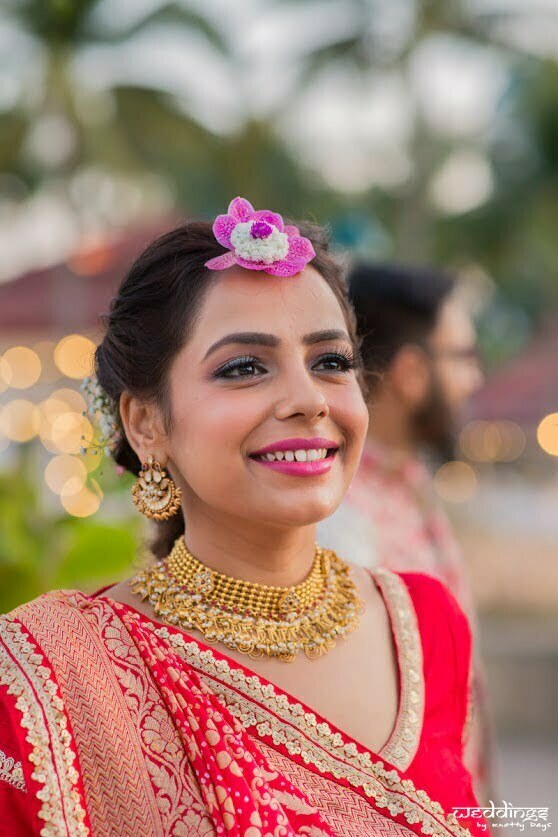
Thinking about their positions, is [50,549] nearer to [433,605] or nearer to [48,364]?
[433,605]

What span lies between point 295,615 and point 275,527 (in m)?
0.17

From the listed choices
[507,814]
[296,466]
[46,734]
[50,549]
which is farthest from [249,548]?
[50,549]

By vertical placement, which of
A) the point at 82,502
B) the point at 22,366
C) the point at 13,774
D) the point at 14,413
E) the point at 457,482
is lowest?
the point at 13,774

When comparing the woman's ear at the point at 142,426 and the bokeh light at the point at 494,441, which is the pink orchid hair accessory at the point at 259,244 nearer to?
the woman's ear at the point at 142,426

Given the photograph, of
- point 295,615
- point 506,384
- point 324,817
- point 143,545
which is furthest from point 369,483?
point 506,384

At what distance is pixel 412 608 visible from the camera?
188 centimetres

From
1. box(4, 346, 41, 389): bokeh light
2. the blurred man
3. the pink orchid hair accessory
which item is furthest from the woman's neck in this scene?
box(4, 346, 41, 389): bokeh light

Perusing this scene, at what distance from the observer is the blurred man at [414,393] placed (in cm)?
321

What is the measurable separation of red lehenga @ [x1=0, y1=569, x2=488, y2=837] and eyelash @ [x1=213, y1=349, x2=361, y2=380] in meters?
0.39

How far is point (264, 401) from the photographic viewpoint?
1.51 m

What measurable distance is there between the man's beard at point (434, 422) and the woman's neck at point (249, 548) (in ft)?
5.46

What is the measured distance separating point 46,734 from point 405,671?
63 centimetres

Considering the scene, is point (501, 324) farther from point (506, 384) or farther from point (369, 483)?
point (369, 483)

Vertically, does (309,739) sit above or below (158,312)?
below
